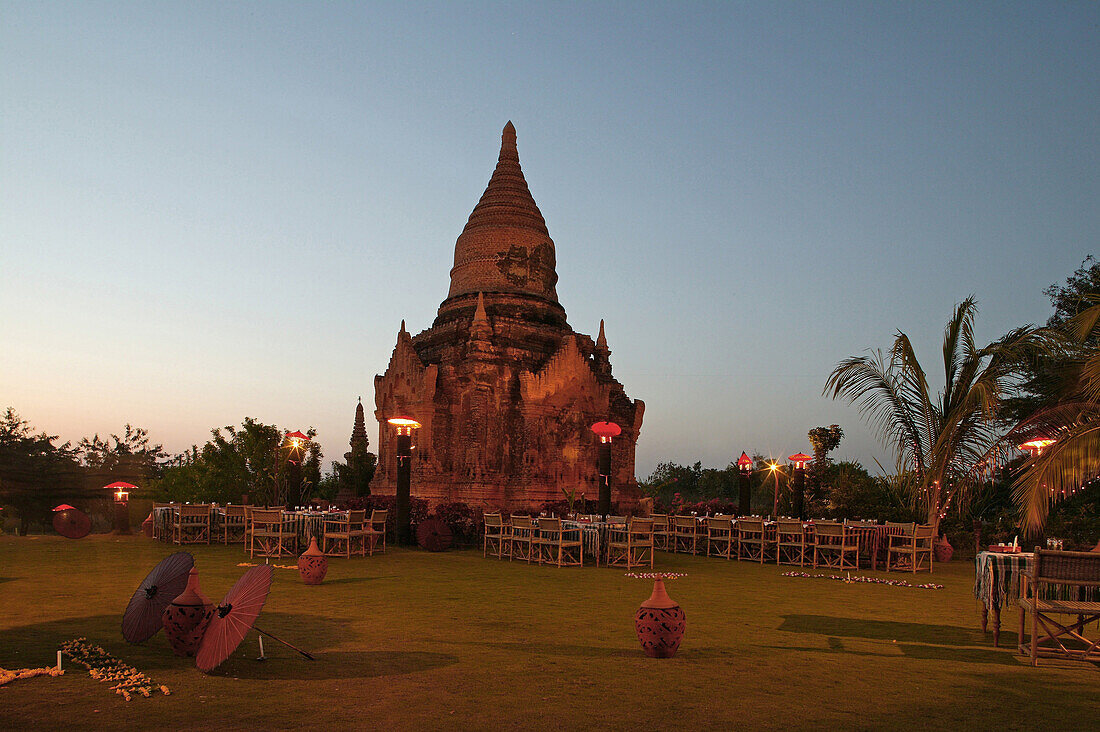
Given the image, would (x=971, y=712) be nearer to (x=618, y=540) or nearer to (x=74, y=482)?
(x=618, y=540)

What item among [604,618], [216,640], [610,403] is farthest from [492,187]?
[216,640]

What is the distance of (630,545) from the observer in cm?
1373

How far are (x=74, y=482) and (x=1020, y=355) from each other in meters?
21.8

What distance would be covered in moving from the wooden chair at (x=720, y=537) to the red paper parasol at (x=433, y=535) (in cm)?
582

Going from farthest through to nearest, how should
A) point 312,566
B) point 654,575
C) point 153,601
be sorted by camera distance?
point 654,575
point 312,566
point 153,601

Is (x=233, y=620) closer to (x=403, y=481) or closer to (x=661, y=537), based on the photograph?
(x=403, y=481)

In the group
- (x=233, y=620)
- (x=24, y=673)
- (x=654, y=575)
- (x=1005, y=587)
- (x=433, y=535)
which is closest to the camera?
(x=24, y=673)

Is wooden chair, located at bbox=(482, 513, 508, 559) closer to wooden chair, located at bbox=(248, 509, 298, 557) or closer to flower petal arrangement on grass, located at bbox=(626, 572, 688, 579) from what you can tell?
flower petal arrangement on grass, located at bbox=(626, 572, 688, 579)

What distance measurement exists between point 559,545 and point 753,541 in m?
4.30

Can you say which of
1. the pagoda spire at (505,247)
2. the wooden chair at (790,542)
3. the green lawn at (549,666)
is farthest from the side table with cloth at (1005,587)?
the pagoda spire at (505,247)

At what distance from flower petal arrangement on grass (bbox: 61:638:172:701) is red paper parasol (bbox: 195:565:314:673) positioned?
1.32 ft

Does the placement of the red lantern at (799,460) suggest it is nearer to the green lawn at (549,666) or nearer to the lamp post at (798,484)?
the lamp post at (798,484)

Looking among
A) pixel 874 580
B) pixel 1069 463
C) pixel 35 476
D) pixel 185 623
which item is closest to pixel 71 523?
pixel 35 476

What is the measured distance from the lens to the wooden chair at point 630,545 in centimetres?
1378
